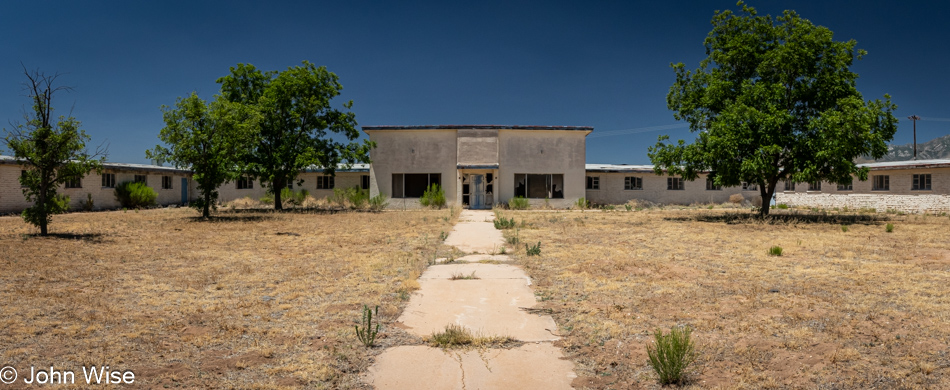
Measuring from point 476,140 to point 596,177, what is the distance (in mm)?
8701

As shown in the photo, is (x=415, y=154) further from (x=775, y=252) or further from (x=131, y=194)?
(x=775, y=252)

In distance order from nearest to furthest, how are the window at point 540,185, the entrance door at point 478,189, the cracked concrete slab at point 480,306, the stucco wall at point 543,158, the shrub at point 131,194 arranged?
the cracked concrete slab at point 480,306, the shrub at point 131,194, the stucco wall at point 543,158, the entrance door at point 478,189, the window at point 540,185

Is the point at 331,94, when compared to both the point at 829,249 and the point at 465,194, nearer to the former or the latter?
the point at 465,194

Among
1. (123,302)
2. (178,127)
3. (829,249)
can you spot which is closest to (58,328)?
(123,302)

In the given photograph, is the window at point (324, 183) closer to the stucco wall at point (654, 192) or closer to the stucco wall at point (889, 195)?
the stucco wall at point (654, 192)

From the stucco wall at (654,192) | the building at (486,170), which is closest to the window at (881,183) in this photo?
the building at (486,170)

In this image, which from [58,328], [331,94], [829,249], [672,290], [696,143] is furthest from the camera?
[331,94]

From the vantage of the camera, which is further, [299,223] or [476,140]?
[476,140]

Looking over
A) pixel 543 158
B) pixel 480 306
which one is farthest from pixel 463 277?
pixel 543 158

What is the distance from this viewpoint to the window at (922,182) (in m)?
26.5

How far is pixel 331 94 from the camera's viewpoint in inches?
1045

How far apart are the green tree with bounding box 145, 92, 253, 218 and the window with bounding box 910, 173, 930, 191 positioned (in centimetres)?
3180

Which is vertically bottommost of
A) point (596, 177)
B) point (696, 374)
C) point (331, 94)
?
point (696, 374)

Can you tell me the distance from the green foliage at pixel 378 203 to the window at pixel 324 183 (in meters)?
5.53
